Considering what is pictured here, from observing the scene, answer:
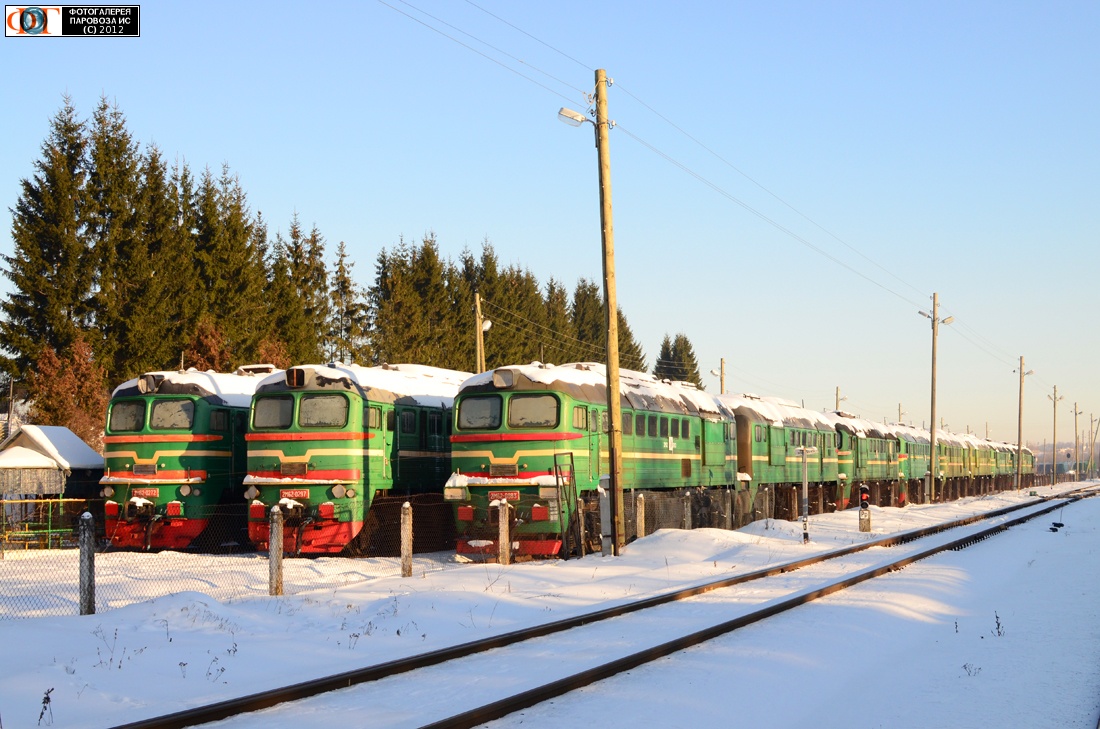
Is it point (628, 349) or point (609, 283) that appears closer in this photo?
point (609, 283)

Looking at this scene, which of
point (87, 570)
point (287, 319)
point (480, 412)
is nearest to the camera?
point (87, 570)

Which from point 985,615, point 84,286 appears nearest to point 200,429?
point 985,615

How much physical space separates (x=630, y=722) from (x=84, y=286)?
132 ft

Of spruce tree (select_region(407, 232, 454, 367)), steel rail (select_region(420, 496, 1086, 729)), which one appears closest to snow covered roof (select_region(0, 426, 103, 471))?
steel rail (select_region(420, 496, 1086, 729))

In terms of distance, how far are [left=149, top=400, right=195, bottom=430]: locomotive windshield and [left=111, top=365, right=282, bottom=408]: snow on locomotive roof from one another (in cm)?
25

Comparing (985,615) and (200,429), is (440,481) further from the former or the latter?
(985,615)

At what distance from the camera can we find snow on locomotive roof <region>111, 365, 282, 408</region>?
25.3 m

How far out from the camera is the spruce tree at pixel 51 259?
42.3 metres

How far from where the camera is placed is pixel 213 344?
45875mm

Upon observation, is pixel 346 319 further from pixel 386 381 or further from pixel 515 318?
pixel 386 381

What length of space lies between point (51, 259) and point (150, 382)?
21484 millimetres

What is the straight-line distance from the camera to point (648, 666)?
10664mm

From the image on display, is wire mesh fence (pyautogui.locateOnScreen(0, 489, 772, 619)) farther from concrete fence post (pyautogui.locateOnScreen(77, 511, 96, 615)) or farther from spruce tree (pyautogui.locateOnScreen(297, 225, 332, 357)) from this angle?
spruce tree (pyautogui.locateOnScreen(297, 225, 332, 357))

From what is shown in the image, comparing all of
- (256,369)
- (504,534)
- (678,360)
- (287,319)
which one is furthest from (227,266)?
(678,360)
